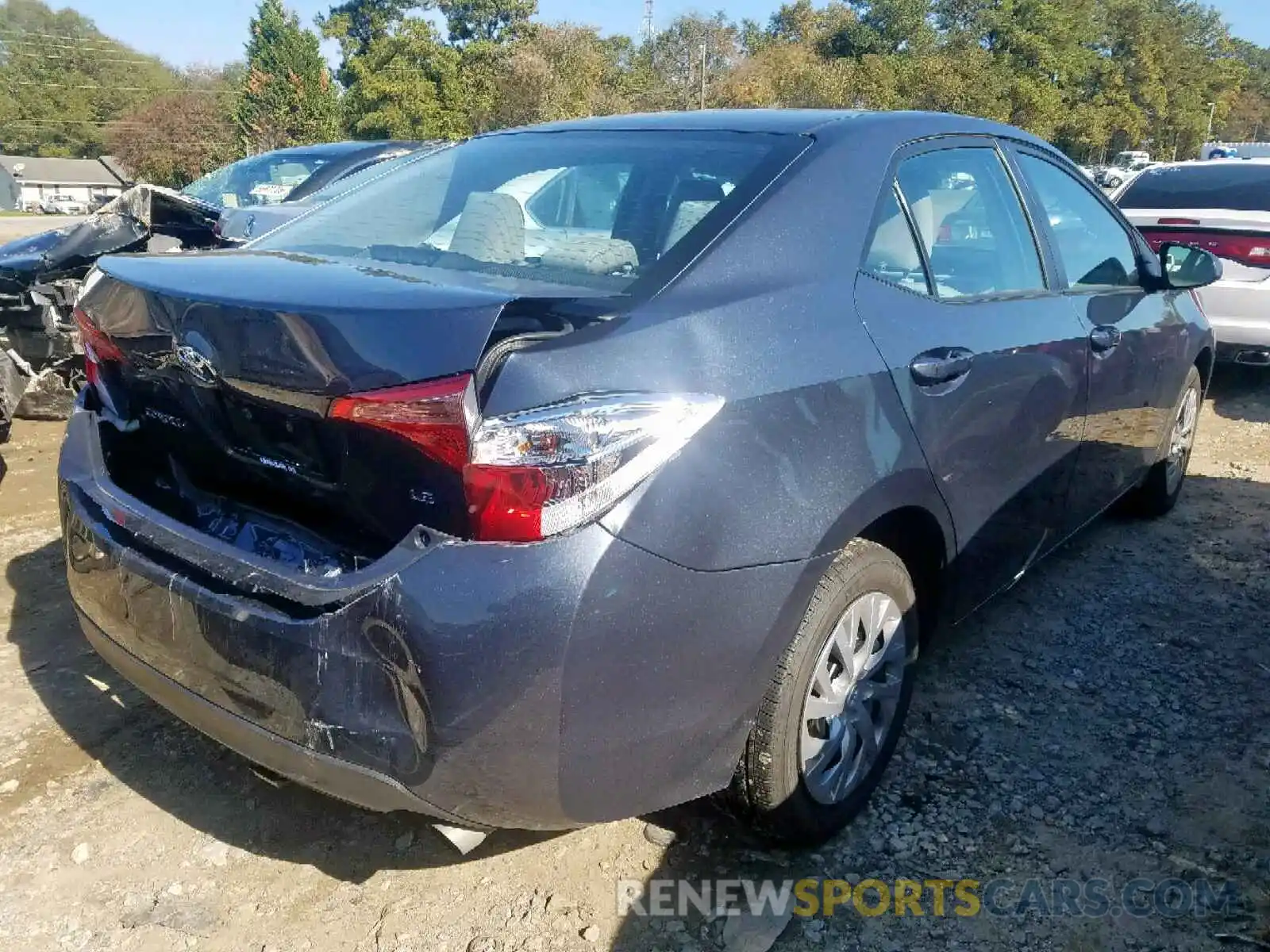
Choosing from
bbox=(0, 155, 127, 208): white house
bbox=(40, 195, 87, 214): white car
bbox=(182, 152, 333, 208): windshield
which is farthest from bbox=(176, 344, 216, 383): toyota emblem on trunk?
bbox=(0, 155, 127, 208): white house

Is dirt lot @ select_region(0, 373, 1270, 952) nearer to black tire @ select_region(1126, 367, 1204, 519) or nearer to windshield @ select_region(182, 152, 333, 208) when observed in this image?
black tire @ select_region(1126, 367, 1204, 519)

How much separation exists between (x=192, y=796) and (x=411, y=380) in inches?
58.5

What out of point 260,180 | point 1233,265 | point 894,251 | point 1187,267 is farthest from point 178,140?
point 894,251

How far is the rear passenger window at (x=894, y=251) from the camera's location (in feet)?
7.79

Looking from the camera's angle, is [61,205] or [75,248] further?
[61,205]

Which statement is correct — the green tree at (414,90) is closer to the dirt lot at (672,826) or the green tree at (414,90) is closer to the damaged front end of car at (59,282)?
the damaged front end of car at (59,282)

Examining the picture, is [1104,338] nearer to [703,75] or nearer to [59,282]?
[59,282]

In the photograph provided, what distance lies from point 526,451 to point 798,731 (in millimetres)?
931

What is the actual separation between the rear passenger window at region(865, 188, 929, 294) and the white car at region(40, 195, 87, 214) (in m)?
63.7

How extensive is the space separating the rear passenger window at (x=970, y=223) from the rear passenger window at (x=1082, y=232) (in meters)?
0.21

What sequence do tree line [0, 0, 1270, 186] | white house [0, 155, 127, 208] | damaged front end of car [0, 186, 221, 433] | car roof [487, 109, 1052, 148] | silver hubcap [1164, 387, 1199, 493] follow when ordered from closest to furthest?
1. car roof [487, 109, 1052, 148]
2. silver hubcap [1164, 387, 1199, 493]
3. damaged front end of car [0, 186, 221, 433]
4. tree line [0, 0, 1270, 186]
5. white house [0, 155, 127, 208]

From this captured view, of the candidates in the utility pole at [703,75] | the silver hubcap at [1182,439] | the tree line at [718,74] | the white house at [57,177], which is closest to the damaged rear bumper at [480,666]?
the silver hubcap at [1182,439]

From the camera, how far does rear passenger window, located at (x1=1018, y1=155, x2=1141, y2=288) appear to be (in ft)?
10.7

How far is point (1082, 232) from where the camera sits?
3479mm
